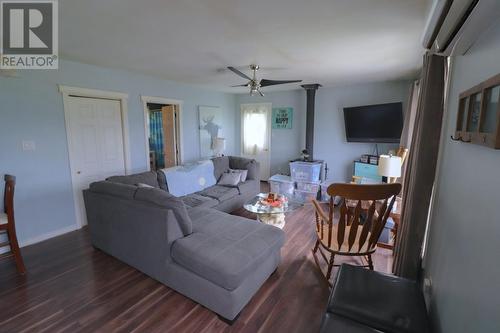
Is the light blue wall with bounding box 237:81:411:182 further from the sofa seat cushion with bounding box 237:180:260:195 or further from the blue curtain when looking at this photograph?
the blue curtain

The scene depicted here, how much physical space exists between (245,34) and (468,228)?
7.15 ft

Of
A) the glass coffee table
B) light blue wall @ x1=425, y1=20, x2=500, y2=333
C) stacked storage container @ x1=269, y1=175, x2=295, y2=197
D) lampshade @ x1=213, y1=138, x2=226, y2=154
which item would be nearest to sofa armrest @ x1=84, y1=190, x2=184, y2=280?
the glass coffee table

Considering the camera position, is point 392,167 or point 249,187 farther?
point 249,187

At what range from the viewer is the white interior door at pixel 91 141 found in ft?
10.8

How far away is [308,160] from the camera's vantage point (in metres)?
5.07

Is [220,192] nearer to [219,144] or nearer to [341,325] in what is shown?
[219,144]

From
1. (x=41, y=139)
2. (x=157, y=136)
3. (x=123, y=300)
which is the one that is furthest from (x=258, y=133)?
(x=123, y=300)

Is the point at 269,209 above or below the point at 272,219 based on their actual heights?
above

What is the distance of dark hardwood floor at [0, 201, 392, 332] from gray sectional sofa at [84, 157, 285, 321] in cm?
11

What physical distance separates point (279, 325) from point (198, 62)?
308cm

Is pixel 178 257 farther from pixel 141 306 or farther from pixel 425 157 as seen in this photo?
pixel 425 157

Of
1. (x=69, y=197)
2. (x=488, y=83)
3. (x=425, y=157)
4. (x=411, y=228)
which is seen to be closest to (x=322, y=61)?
(x=425, y=157)

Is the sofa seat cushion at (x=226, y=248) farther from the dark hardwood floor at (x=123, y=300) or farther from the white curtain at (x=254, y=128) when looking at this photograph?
the white curtain at (x=254, y=128)

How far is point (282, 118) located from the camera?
5.77 m
